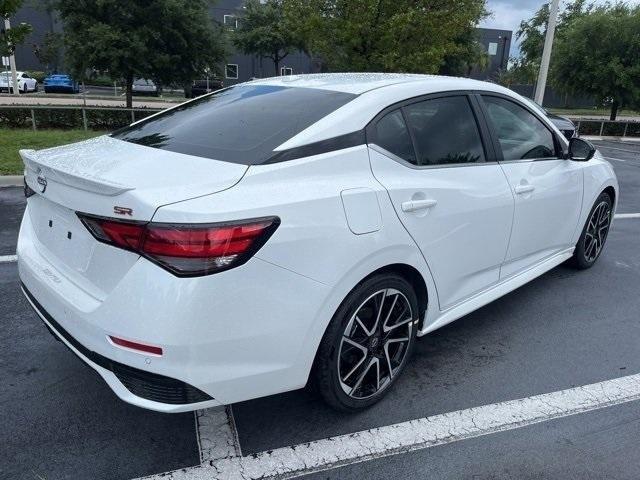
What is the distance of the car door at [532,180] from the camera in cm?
344

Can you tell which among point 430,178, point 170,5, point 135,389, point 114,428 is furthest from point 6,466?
point 170,5

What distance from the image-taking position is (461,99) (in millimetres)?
3254

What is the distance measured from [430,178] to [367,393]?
1146mm

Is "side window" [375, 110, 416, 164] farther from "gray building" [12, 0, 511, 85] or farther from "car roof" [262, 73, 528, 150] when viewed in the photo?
"gray building" [12, 0, 511, 85]

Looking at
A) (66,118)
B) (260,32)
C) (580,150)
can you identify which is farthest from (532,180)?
(260,32)

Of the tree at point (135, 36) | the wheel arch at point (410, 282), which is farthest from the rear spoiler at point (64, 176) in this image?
the tree at point (135, 36)

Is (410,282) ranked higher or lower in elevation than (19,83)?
higher

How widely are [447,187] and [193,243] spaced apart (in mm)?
1495

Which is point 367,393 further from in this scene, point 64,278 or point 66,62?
point 66,62

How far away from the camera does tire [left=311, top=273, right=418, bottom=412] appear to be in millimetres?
2436

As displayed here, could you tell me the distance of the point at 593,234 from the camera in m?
4.80

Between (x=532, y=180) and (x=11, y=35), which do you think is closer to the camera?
(x=532, y=180)

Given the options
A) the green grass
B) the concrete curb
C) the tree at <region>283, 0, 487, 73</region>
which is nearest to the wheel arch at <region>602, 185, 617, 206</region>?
the concrete curb

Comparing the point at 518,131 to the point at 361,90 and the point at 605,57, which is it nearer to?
the point at 361,90
